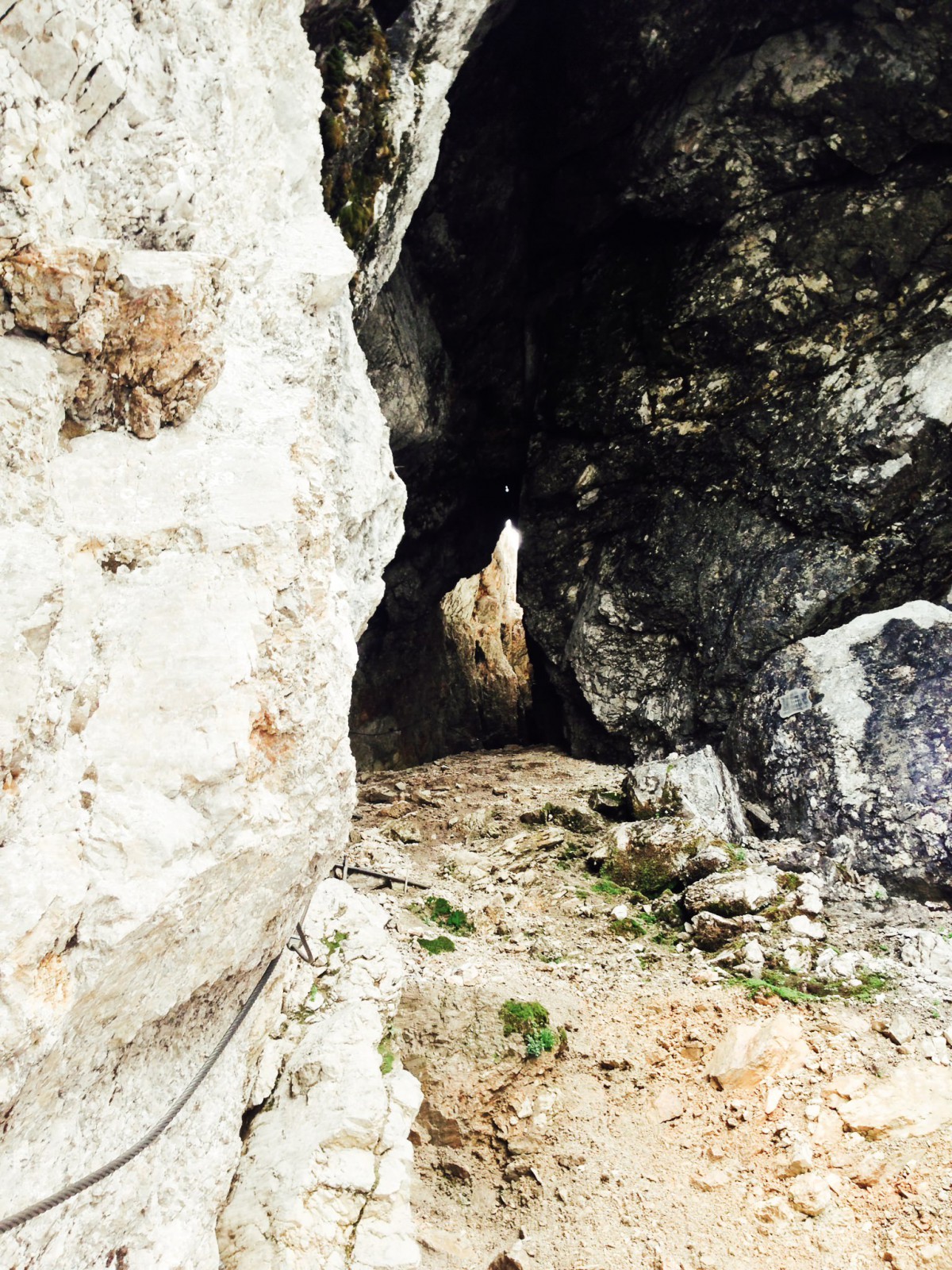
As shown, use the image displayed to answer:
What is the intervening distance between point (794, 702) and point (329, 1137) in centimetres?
678

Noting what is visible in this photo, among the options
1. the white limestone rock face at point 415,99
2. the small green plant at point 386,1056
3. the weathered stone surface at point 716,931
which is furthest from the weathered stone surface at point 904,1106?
the white limestone rock face at point 415,99

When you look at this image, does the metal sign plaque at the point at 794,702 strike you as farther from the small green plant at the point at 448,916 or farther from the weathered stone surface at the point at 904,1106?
the weathered stone surface at the point at 904,1106

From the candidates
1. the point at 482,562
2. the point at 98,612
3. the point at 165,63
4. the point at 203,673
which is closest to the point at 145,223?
the point at 165,63

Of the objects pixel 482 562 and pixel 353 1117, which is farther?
pixel 482 562

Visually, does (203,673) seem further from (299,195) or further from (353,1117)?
(299,195)

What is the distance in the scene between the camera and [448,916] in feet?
23.8

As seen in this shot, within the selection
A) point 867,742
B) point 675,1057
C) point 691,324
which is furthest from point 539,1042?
point 691,324

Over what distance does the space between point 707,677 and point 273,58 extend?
26.6ft

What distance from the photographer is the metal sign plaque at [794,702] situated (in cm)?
903

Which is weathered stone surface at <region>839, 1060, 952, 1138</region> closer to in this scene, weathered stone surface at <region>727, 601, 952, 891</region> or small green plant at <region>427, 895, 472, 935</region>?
weathered stone surface at <region>727, 601, 952, 891</region>

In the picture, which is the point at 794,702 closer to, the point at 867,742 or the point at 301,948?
the point at 867,742

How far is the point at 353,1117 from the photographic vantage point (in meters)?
4.25

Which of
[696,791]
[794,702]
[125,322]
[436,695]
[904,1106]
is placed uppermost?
[125,322]

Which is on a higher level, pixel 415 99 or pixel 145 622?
pixel 415 99
